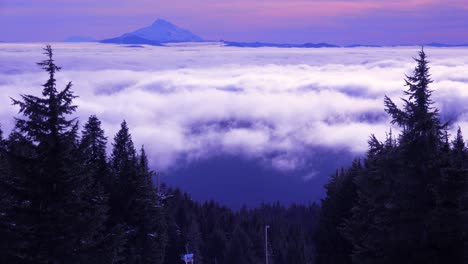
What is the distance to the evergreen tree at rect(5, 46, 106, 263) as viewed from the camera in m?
14.2

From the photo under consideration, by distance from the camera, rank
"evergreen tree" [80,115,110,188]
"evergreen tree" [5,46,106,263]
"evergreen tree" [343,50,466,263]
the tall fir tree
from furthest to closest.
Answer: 1. "evergreen tree" [80,115,110,188]
2. the tall fir tree
3. "evergreen tree" [343,50,466,263]
4. "evergreen tree" [5,46,106,263]

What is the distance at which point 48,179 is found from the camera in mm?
14312

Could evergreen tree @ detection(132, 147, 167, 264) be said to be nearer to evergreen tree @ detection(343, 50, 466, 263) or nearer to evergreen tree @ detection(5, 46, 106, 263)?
evergreen tree @ detection(5, 46, 106, 263)

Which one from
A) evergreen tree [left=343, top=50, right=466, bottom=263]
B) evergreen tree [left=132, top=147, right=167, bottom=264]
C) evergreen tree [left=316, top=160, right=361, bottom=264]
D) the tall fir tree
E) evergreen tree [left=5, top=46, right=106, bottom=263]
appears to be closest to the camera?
evergreen tree [left=5, top=46, right=106, bottom=263]

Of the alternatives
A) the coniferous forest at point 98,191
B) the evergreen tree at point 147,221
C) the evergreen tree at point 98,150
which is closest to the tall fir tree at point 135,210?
the evergreen tree at point 147,221

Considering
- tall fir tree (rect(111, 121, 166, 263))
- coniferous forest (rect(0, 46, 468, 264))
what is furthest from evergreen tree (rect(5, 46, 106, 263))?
tall fir tree (rect(111, 121, 166, 263))

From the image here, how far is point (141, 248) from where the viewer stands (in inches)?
1054

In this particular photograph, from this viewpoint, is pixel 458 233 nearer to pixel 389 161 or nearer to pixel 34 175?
pixel 389 161

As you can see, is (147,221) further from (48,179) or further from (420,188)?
(420,188)

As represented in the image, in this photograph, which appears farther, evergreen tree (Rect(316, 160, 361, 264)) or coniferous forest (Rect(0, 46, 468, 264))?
evergreen tree (Rect(316, 160, 361, 264))

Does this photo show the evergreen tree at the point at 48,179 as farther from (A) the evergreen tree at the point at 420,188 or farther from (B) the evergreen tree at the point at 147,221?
(B) the evergreen tree at the point at 147,221

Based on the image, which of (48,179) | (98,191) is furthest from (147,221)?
(48,179)

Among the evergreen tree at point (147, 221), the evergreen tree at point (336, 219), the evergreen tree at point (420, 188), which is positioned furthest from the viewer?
the evergreen tree at point (336, 219)

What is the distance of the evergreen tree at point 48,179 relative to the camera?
46.6 feet
